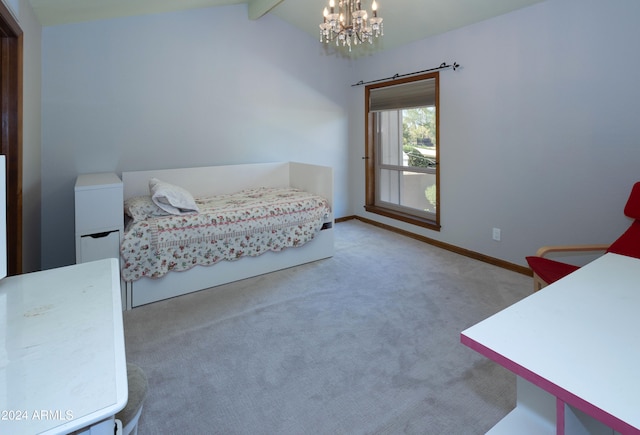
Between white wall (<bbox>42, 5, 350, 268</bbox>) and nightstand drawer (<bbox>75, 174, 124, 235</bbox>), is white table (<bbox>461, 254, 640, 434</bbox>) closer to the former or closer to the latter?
nightstand drawer (<bbox>75, 174, 124, 235</bbox>)

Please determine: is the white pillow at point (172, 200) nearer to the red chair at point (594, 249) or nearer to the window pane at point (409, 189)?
the red chair at point (594, 249)

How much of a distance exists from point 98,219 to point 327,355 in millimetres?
1770

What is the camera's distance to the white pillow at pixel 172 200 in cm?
293

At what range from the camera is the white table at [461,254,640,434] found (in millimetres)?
715

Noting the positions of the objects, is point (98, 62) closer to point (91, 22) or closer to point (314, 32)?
point (91, 22)

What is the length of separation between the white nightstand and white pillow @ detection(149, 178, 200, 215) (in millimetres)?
341

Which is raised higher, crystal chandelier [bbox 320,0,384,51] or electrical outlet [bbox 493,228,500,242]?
crystal chandelier [bbox 320,0,384,51]

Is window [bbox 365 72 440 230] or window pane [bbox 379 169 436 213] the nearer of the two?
window [bbox 365 72 440 230]

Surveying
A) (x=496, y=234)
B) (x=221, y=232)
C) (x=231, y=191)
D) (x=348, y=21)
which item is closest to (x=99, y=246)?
(x=221, y=232)

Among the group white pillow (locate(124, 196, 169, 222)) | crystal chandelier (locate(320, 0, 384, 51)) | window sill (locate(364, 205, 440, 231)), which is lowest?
window sill (locate(364, 205, 440, 231))

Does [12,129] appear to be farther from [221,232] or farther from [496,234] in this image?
[496,234]

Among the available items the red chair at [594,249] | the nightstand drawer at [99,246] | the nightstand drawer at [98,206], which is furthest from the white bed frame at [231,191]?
the red chair at [594,249]

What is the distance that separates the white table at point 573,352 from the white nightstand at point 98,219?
246 centimetres

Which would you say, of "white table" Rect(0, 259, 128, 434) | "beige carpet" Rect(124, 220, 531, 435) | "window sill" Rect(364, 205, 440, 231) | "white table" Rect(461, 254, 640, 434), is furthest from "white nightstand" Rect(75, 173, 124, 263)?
"window sill" Rect(364, 205, 440, 231)
